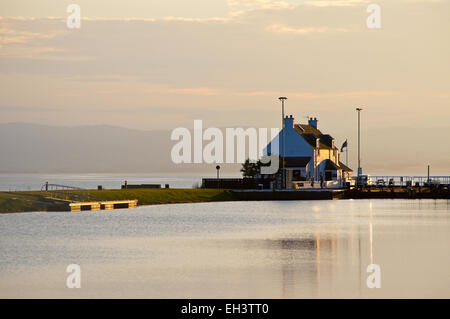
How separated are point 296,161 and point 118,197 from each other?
1551 inches

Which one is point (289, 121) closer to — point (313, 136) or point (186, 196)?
point (313, 136)

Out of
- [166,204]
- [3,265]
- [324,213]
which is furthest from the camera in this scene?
[166,204]

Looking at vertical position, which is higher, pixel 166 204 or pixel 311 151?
pixel 311 151

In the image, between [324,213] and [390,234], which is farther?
[324,213]

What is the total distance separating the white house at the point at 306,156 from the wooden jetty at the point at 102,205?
113 feet

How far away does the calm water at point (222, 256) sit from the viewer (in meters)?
29.1

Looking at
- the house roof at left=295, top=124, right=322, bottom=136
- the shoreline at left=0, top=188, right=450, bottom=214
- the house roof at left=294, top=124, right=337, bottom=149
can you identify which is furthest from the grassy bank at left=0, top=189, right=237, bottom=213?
the house roof at left=295, top=124, right=322, bottom=136

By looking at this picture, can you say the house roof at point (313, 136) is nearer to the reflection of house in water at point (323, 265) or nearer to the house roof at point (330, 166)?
the house roof at point (330, 166)

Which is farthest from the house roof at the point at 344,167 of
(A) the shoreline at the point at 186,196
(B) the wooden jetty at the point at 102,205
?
(B) the wooden jetty at the point at 102,205

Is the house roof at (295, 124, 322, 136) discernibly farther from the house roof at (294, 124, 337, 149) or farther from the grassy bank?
the grassy bank
